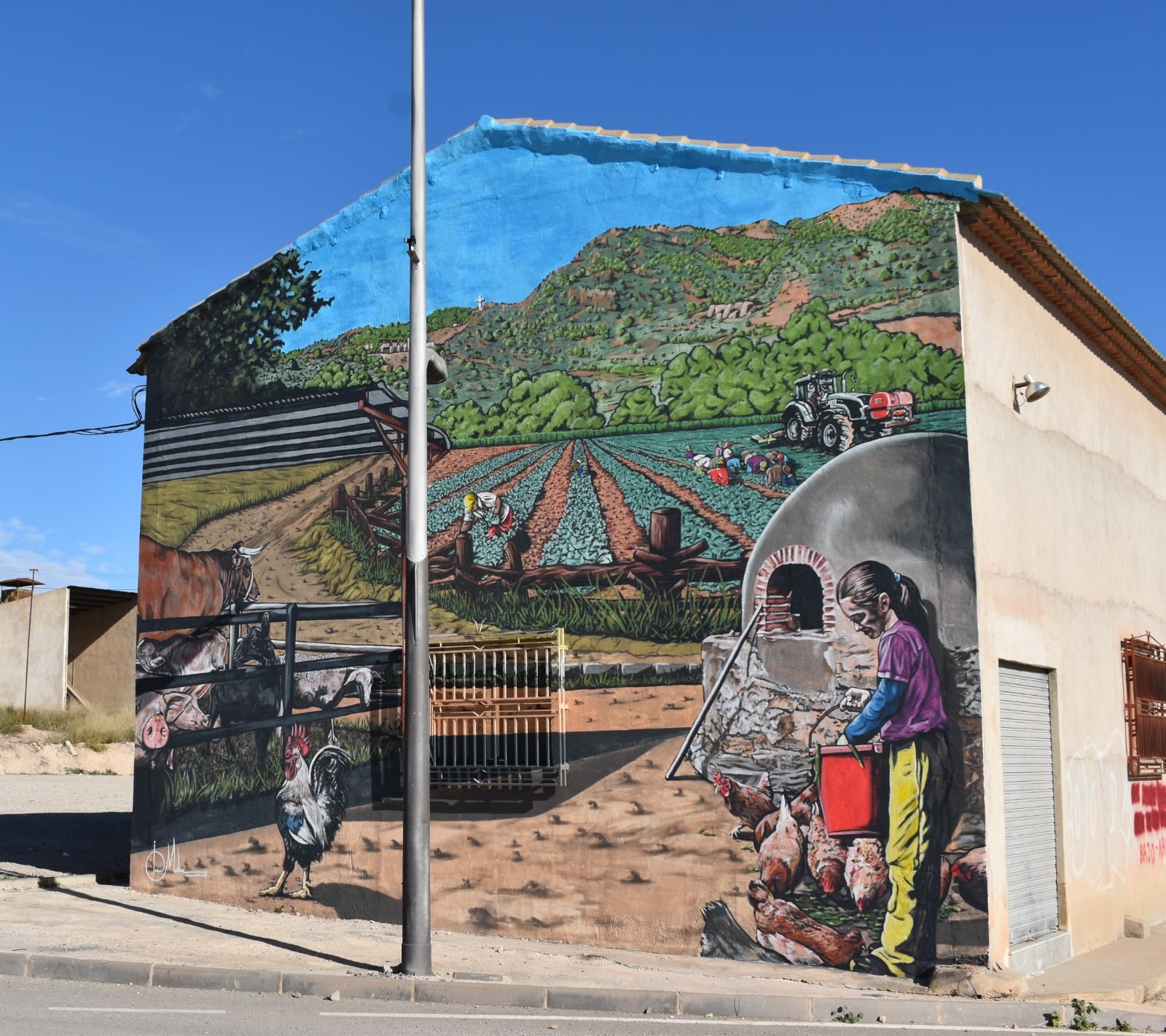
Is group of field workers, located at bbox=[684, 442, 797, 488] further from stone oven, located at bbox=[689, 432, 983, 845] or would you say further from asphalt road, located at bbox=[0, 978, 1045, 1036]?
asphalt road, located at bbox=[0, 978, 1045, 1036]

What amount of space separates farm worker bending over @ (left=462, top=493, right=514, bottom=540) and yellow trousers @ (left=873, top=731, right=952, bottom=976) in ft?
13.9

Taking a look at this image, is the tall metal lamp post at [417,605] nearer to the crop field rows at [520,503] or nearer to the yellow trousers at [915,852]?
the crop field rows at [520,503]

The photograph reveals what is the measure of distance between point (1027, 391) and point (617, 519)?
388 cm

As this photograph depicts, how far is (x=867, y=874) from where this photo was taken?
9812mm

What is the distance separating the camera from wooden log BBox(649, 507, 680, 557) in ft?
36.3

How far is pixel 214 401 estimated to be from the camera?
1388 cm

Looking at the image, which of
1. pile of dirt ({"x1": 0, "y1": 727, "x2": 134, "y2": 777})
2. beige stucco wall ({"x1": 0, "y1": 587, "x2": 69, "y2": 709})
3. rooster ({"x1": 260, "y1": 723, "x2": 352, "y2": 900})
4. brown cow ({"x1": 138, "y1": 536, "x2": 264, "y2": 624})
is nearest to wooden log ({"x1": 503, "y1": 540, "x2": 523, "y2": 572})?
rooster ({"x1": 260, "y1": 723, "x2": 352, "y2": 900})

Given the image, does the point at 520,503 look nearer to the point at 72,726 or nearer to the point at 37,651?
the point at 72,726

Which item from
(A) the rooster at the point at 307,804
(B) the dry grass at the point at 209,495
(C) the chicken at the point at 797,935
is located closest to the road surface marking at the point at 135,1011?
(A) the rooster at the point at 307,804

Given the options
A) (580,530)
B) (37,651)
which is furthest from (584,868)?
(37,651)

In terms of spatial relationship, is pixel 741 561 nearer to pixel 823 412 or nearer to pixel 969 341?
pixel 823 412

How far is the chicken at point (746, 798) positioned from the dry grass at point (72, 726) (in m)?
25.5

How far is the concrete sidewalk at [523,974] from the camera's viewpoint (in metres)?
8.68

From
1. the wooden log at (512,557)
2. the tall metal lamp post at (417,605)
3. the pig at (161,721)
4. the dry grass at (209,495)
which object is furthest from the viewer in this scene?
the pig at (161,721)
